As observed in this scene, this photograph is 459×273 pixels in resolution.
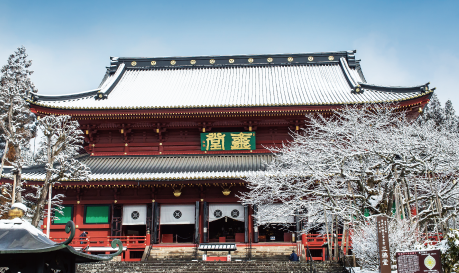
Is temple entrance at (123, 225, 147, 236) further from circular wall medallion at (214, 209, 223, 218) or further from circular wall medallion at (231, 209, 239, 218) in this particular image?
circular wall medallion at (231, 209, 239, 218)

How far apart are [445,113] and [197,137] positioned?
3014cm

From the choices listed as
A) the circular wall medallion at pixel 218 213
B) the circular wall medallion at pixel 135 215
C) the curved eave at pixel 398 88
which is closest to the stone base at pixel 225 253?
the circular wall medallion at pixel 218 213

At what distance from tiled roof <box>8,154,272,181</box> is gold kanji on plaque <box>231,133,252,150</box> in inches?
21.7

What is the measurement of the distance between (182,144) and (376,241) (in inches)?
496

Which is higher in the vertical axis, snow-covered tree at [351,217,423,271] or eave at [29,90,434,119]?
eave at [29,90,434,119]

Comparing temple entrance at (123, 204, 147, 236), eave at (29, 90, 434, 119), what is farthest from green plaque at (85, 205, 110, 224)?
eave at (29, 90, 434, 119)

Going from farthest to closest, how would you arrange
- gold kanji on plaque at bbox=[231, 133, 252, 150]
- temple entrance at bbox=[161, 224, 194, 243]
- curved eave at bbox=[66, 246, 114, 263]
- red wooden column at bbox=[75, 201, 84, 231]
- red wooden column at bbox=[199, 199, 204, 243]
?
temple entrance at bbox=[161, 224, 194, 243] < gold kanji on plaque at bbox=[231, 133, 252, 150] < red wooden column at bbox=[75, 201, 84, 231] < red wooden column at bbox=[199, 199, 204, 243] < curved eave at bbox=[66, 246, 114, 263]

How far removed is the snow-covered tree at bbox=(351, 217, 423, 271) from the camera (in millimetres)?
12359

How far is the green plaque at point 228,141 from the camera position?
21.9 meters

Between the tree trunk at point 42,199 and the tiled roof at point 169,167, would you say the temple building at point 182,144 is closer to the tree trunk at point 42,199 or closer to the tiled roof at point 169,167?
the tiled roof at point 169,167

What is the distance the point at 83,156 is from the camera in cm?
2241

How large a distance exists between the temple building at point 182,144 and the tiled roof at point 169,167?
52mm

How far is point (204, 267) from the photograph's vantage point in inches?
625

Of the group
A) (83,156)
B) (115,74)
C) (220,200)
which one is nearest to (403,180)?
(220,200)
